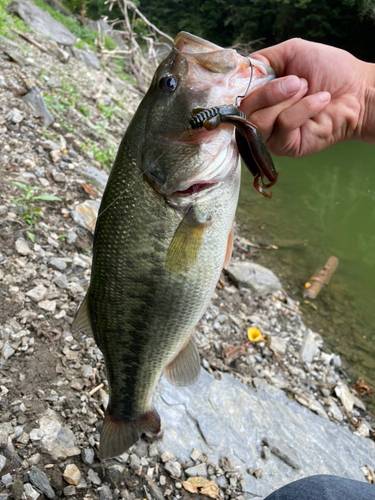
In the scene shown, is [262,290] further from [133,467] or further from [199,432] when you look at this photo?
[133,467]

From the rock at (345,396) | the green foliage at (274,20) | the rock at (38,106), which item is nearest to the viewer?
the rock at (345,396)

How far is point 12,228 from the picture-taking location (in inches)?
139

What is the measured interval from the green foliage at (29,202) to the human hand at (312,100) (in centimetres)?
226

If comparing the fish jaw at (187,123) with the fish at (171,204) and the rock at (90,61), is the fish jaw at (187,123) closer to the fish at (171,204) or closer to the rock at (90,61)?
the fish at (171,204)

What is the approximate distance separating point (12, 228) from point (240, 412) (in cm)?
240

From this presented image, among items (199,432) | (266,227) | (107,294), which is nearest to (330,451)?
(199,432)

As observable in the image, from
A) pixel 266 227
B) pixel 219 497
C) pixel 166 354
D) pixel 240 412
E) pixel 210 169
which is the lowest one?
pixel 266 227

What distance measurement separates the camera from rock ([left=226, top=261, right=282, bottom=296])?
5234 mm

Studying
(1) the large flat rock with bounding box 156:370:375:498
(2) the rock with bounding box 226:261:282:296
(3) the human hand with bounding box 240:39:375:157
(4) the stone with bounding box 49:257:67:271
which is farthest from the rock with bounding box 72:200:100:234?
(3) the human hand with bounding box 240:39:375:157

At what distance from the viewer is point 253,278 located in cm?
529

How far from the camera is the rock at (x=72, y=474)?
7.42 ft

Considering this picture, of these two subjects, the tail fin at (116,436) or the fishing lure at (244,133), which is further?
the tail fin at (116,436)

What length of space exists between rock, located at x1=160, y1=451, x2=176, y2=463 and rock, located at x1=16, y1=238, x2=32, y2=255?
187cm

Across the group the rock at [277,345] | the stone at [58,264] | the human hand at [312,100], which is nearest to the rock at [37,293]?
the stone at [58,264]
